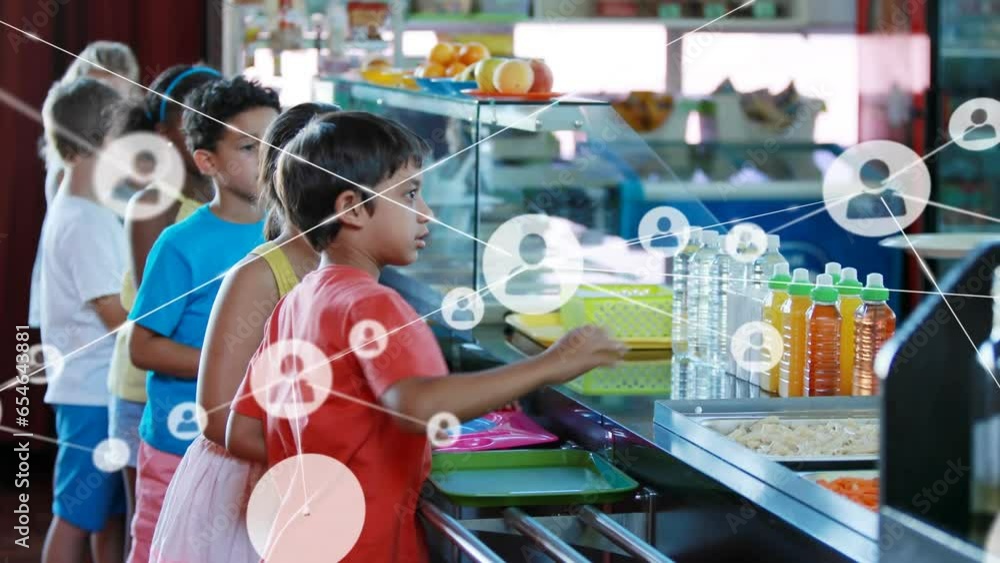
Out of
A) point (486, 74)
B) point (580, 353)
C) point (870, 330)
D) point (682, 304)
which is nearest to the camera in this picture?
point (580, 353)

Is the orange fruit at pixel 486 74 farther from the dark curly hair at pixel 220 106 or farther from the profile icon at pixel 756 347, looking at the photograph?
the profile icon at pixel 756 347

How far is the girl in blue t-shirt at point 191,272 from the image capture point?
7.44 feet

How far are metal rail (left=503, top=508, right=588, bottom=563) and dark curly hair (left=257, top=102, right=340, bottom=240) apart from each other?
535mm

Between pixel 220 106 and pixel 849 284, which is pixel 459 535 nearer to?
pixel 849 284

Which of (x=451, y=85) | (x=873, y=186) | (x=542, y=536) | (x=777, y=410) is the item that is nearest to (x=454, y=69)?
(x=451, y=85)

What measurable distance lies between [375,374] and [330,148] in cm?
32

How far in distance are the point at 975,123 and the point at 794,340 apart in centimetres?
414

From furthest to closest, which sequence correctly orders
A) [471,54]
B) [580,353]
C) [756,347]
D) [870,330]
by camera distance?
[471,54] → [756,347] → [870,330] → [580,353]

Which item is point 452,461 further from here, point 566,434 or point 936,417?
point 936,417

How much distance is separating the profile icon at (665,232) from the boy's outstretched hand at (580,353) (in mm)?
1277

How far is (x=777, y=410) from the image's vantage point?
2.05 meters

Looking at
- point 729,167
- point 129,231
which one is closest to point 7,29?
point 129,231

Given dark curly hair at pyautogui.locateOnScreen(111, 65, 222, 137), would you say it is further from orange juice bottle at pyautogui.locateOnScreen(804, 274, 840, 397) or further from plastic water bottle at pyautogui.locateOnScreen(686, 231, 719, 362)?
orange juice bottle at pyautogui.locateOnScreen(804, 274, 840, 397)

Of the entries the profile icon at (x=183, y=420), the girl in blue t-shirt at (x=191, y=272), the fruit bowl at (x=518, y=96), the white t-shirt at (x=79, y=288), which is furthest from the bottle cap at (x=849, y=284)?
the white t-shirt at (x=79, y=288)
